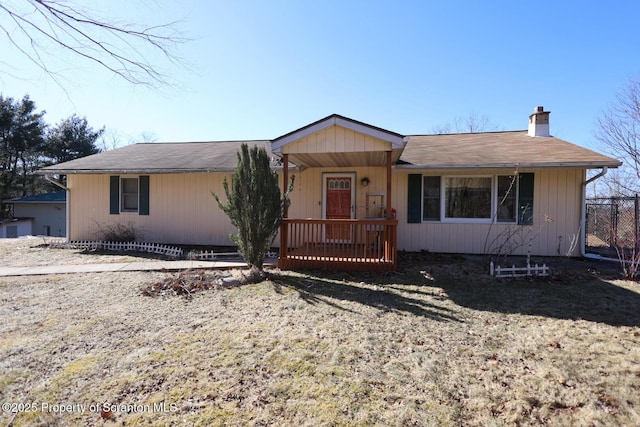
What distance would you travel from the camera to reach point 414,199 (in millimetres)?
8219

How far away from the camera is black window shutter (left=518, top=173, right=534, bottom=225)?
301 inches

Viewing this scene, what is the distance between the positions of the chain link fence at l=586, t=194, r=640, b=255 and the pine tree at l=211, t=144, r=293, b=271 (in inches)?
273

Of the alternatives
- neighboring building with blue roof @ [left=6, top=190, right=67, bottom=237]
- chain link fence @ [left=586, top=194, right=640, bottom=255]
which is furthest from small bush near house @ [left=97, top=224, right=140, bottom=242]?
neighboring building with blue roof @ [left=6, top=190, right=67, bottom=237]

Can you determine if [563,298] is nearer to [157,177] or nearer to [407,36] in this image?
[407,36]

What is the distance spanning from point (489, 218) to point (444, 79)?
796cm

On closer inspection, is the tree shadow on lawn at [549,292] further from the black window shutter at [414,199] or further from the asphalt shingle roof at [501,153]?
the asphalt shingle roof at [501,153]

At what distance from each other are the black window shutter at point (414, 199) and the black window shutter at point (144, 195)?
7.40 meters

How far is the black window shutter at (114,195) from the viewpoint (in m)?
9.70

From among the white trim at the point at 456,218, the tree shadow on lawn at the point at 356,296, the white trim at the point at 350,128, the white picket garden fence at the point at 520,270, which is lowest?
the tree shadow on lawn at the point at 356,296

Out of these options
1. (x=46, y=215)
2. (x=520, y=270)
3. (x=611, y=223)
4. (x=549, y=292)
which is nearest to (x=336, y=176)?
(x=520, y=270)

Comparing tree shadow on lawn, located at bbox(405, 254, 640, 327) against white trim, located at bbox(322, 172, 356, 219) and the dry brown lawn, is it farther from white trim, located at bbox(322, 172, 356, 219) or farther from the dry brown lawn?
white trim, located at bbox(322, 172, 356, 219)

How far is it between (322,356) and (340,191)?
6093 mm

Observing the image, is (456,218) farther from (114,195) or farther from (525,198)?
(114,195)

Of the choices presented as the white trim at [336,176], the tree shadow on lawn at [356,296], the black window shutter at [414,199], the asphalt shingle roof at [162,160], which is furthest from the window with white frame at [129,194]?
the black window shutter at [414,199]
